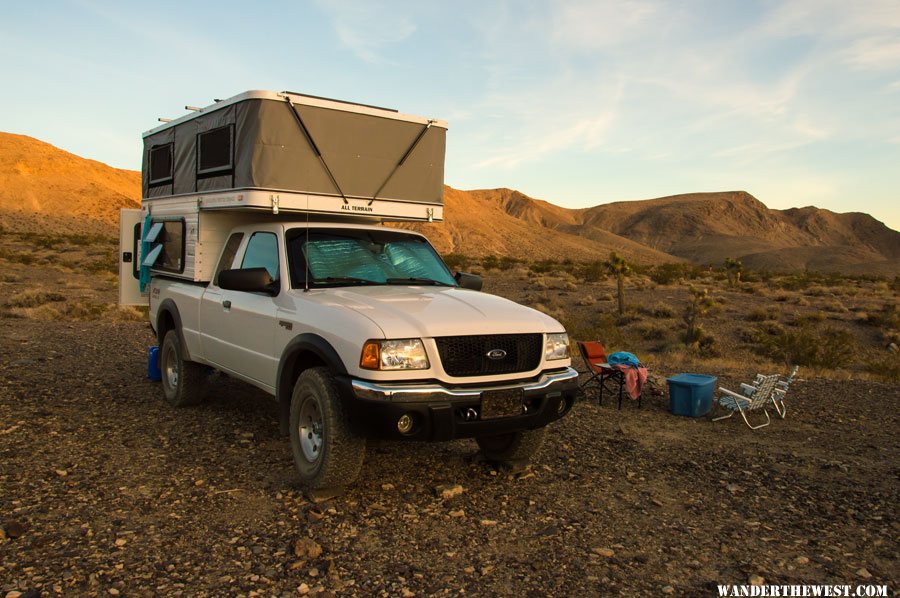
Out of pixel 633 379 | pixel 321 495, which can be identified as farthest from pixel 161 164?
pixel 633 379

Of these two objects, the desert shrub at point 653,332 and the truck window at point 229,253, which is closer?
the truck window at point 229,253

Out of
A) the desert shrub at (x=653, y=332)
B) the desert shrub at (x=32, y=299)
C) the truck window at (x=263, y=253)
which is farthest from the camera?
the desert shrub at (x=653, y=332)

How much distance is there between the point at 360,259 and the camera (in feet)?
20.0

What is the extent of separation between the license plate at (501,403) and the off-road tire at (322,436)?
2.91 feet

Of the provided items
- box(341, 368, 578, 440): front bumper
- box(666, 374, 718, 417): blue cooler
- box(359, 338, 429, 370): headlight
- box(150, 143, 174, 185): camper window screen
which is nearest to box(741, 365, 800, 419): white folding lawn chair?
box(666, 374, 718, 417): blue cooler

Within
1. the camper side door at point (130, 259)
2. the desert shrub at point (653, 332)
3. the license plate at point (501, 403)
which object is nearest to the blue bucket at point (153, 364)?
the camper side door at point (130, 259)

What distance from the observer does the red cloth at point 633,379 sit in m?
9.02

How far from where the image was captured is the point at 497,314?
5055mm

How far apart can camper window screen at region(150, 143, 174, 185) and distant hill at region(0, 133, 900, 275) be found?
59.5 meters

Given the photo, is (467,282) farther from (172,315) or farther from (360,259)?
(172,315)

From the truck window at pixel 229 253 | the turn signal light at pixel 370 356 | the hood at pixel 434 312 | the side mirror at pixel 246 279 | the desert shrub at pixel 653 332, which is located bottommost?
the desert shrub at pixel 653 332

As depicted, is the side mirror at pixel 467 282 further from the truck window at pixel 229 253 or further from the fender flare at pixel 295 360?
the truck window at pixel 229 253
